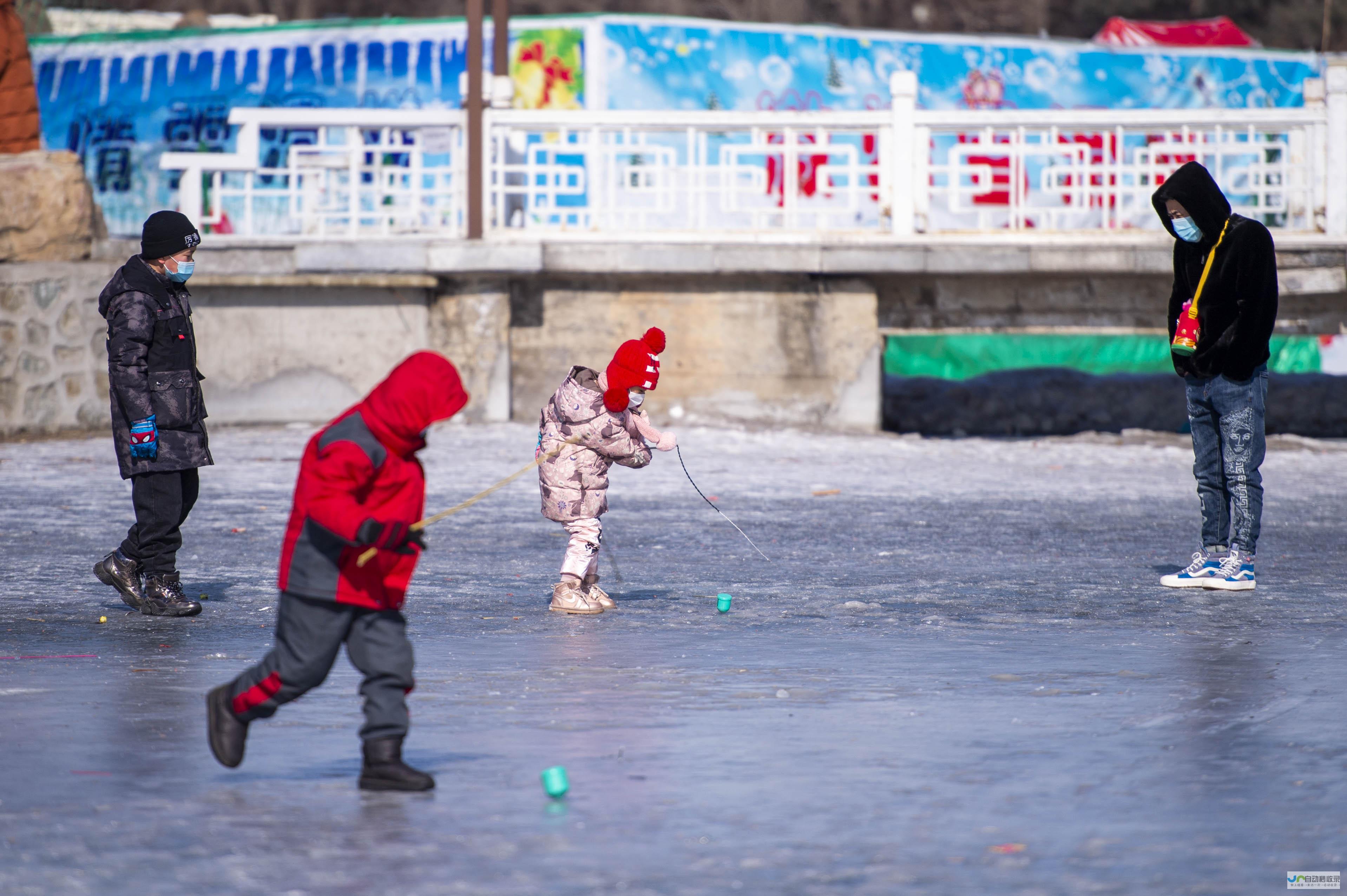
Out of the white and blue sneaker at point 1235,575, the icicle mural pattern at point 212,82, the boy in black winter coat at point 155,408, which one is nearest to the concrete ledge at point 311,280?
the icicle mural pattern at point 212,82

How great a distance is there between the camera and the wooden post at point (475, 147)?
14344 millimetres

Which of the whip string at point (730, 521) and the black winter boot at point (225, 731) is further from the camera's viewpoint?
the whip string at point (730, 521)

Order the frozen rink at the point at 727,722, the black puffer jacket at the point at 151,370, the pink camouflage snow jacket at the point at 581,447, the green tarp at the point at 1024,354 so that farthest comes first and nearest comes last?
the green tarp at the point at 1024,354
the pink camouflage snow jacket at the point at 581,447
the black puffer jacket at the point at 151,370
the frozen rink at the point at 727,722

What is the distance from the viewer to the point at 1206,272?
7.39 meters

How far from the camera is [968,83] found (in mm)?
18938

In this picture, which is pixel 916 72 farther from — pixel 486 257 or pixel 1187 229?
pixel 1187 229

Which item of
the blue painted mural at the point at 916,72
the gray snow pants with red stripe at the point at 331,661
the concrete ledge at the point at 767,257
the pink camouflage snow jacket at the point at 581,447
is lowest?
the gray snow pants with red stripe at the point at 331,661

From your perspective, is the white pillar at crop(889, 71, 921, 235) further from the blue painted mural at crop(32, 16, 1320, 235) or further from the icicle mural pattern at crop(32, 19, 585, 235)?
the icicle mural pattern at crop(32, 19, 585, 235)

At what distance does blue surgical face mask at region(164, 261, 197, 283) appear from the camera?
271 inches

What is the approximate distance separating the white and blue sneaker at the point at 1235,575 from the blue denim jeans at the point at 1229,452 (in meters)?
0.04

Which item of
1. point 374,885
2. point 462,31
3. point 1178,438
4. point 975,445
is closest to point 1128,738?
point 374,885

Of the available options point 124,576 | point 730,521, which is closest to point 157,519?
point 124,576

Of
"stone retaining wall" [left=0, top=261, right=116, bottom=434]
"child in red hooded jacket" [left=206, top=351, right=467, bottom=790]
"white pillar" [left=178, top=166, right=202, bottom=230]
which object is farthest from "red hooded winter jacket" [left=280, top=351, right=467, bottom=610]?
"stone retaining wall" [left=0, top=261, right=116, bottom=434]

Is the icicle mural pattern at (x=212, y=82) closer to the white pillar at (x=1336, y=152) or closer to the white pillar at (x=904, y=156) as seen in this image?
the white pillar at (x=904, y=156)
